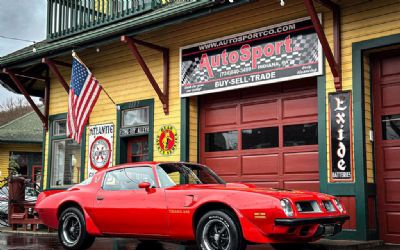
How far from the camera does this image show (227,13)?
40.5 feet

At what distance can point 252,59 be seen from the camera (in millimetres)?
11836

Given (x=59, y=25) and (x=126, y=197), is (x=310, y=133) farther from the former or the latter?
(x=59, y=25)

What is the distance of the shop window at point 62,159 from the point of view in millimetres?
16531

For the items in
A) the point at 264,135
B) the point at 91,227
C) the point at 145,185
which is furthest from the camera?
the point at 264,135

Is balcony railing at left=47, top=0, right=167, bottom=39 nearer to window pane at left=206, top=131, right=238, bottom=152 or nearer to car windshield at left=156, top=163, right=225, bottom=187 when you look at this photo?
window pane at left=206, top=131, right=238, bottom=152

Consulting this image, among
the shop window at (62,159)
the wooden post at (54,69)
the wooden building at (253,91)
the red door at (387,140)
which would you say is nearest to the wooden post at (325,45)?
the wooden building at (253,91)

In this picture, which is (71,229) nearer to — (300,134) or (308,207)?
(308,207)

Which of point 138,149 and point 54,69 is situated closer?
point 138,149

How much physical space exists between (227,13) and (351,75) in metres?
3.32

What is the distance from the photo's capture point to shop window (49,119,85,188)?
651 inches

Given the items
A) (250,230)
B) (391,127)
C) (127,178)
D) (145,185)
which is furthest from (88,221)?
(391,127)

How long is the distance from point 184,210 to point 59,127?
10.0 meters

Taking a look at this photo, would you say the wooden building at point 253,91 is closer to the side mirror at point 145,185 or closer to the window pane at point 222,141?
the window pane at point 222,141

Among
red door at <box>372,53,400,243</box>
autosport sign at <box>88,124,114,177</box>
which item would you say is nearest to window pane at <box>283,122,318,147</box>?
red door at <box>372,53,400,243</box>
